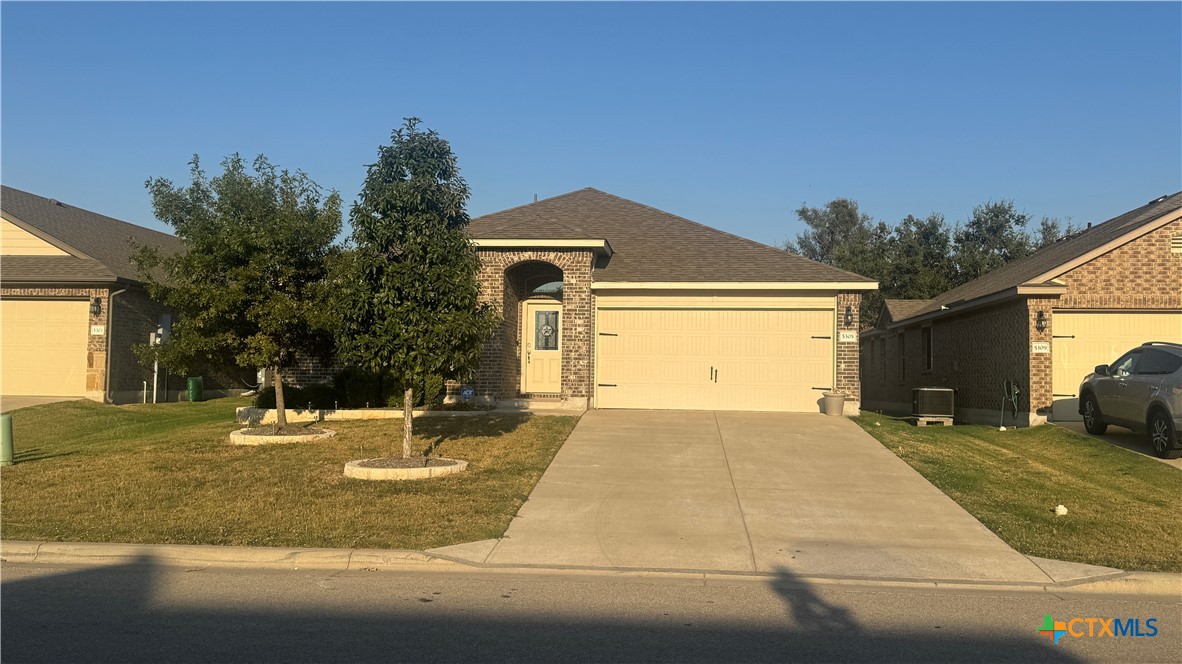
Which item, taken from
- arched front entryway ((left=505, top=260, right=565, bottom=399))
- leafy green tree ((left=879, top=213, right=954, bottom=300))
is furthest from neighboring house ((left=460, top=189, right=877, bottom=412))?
leafy green tree ((left=879, top=213, right=954, bottom=300))

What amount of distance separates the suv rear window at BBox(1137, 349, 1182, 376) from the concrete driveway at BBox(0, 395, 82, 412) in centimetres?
2203

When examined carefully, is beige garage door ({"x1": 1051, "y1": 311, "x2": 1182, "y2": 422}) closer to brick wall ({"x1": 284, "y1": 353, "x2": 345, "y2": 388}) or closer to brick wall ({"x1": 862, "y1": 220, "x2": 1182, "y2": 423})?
brick wall ({"x1": 862, "y1": 220, "x2": 1182, "y2": 423})

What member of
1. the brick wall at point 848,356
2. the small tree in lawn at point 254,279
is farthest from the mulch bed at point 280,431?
the brick wall at point 848,356

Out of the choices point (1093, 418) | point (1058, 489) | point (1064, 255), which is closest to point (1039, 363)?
point (1093, 418)

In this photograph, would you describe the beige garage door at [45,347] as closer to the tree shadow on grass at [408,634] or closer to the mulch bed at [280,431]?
the mulch bed at [280,431]

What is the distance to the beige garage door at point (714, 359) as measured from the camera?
17.7 metres

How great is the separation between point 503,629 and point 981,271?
39539 millimetres

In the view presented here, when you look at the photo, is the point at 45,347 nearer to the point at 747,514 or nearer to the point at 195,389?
the point at 195,389

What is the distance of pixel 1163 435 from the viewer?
12.9 meters

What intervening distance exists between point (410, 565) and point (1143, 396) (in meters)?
11.8

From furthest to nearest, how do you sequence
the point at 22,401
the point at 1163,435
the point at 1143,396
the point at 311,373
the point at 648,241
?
the point at 648,241, the point at 22,401, the point at 311,373, the point at 1143,396, the point at 1163,435

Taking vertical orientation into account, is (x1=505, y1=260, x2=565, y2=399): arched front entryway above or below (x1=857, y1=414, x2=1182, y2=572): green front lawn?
above

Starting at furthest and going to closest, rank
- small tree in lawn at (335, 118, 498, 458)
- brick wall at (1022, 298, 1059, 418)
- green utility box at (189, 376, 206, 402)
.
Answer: green utility box at (189, 376, 206, 402) < brick wall at (1022, 298, 1059, 418) < small tree in lawn at (335, 118, 498, 458)

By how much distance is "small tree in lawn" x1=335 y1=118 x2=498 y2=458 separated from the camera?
1145cm
